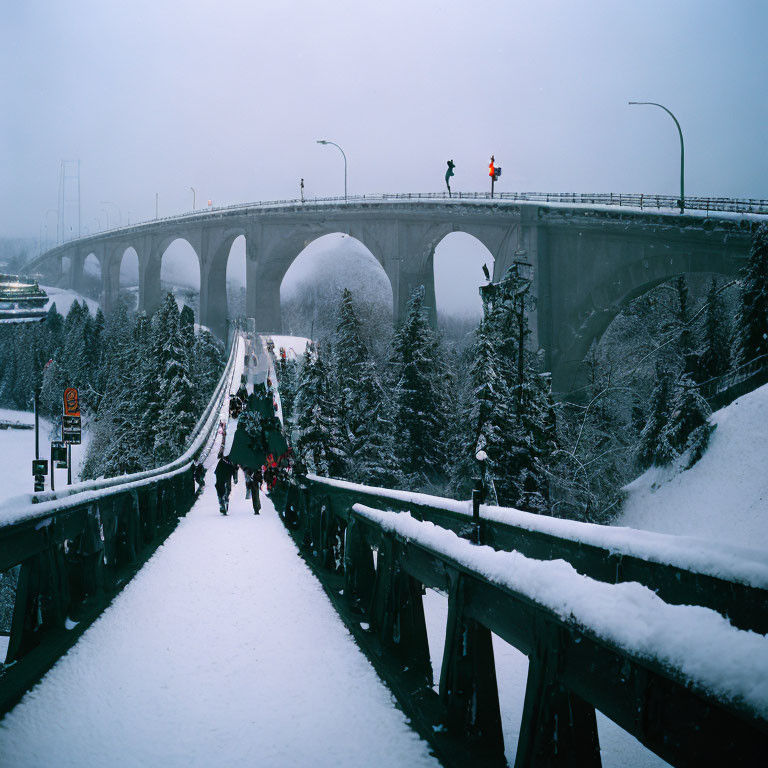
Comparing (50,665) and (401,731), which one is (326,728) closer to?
(401,731)

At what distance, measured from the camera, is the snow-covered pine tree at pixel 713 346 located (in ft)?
131

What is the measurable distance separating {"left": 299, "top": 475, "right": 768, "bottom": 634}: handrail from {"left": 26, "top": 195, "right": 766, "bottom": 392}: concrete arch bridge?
22.4 metres

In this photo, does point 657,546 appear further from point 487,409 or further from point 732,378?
point 732,378

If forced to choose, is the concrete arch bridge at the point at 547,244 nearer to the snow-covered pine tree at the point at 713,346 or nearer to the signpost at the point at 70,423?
the snow-covered pine tree at the point at 713,346

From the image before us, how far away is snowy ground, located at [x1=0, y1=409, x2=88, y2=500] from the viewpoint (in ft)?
241

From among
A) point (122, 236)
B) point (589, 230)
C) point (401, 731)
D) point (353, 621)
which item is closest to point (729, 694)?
point (401, 731)

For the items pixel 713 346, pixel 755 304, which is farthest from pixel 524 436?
pixel 713 346

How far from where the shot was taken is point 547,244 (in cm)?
5081

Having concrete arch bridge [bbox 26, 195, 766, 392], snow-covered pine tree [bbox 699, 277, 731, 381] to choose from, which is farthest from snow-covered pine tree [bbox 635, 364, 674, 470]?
concrete arch bridge [bbox 26, 195, 766, 392]

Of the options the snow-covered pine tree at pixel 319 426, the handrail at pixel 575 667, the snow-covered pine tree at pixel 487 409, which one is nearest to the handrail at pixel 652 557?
the handrail at pixel 575 667

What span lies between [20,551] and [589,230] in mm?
47724

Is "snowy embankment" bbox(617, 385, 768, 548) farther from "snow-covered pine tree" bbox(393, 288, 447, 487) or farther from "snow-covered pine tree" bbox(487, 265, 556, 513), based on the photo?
"snow-covered pine tree" bbox(393, 288, 447, 487)

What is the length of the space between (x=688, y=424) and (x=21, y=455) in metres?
85.3

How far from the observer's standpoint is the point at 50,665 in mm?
4820
